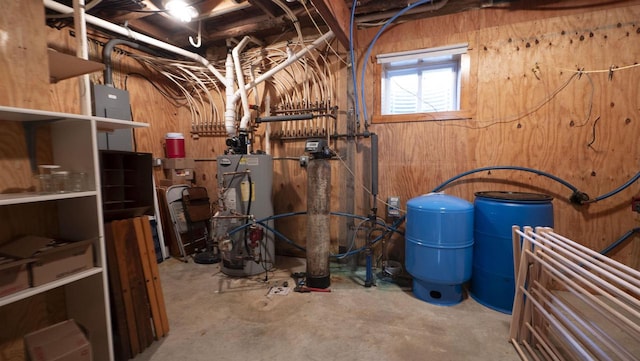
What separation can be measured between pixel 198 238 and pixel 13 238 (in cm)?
214

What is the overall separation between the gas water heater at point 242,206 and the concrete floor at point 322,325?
0.21 meters

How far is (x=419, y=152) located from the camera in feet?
8.77

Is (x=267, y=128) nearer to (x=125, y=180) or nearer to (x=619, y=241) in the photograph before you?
(x=125, y=180)

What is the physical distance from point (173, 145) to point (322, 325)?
2897 millimetres

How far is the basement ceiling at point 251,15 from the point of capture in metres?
2.43

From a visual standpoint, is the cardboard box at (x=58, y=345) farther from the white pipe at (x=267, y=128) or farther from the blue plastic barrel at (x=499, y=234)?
the blue plastic barrel at (x=499, y=234)

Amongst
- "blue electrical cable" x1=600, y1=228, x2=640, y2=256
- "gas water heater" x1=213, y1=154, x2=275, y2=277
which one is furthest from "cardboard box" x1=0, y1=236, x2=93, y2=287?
"blue electrical cable" x1=600, y1=228, x2=640, y2=256

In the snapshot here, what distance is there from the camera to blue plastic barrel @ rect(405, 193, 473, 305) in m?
2.09

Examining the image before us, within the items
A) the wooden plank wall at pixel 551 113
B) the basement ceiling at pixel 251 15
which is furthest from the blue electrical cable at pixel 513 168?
the basement ceiling at pixel 251 15

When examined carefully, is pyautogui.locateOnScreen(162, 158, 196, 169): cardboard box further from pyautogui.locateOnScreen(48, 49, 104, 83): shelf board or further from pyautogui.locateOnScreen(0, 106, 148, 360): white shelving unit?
pyautogui.locateOnScreen(0, 106, 148, 360): white shelving unit

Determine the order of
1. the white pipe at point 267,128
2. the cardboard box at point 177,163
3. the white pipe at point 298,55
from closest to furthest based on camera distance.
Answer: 1. the white pipe at point 298,55
2. the white pipe at point 267,128
3. the cardboard box at point 177,163

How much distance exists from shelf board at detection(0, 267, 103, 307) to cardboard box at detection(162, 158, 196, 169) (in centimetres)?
227

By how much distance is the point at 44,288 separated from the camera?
1198 millimetres

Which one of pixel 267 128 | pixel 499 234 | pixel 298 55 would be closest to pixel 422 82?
pixel 298 55
